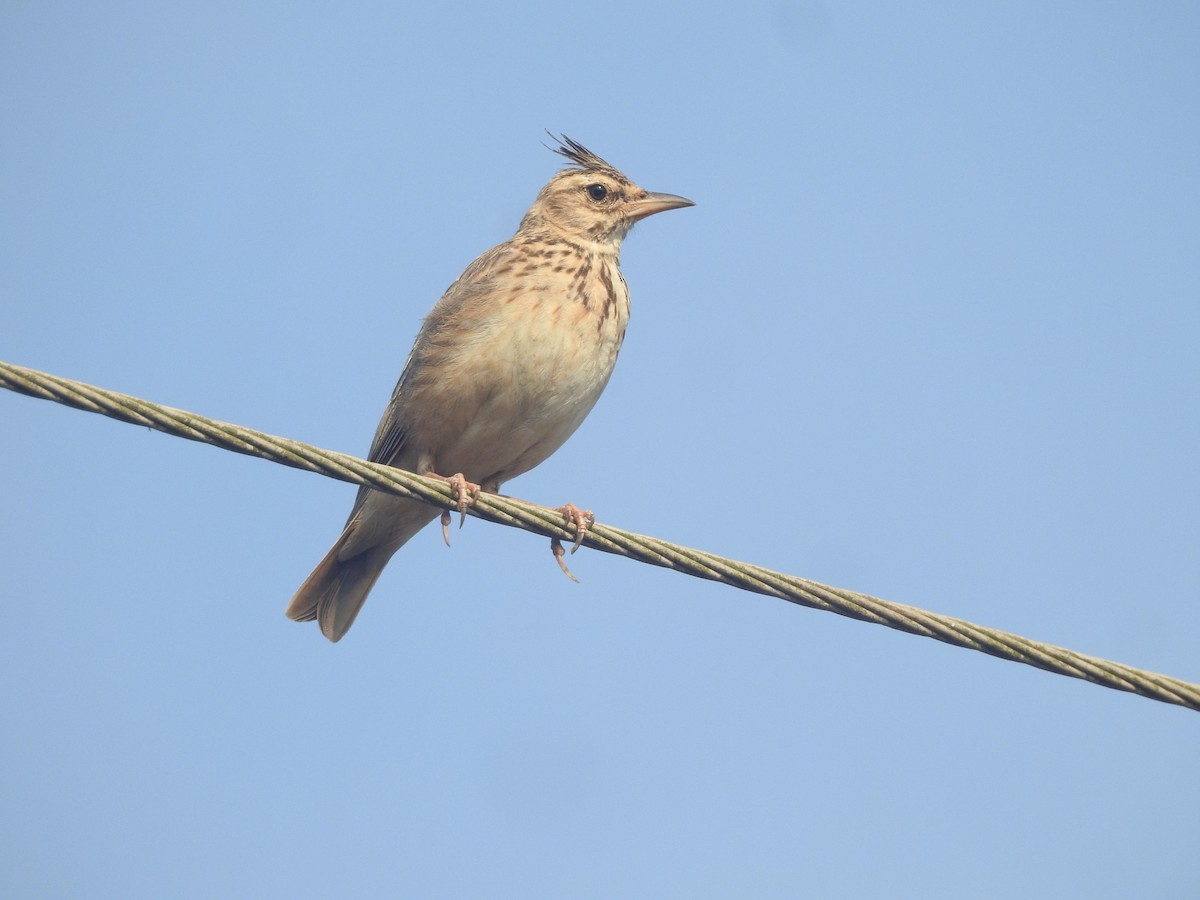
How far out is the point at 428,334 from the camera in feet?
28.5

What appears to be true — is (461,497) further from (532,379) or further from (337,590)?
(337,590)

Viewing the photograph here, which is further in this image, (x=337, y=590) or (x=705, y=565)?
(x=337, y=590)

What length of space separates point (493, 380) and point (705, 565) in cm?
293

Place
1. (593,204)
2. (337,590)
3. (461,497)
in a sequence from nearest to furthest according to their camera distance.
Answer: (461,497)
(337,590)
(593,204)

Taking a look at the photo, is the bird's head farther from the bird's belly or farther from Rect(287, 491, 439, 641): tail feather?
Rect(287, 491, 439, 641): tail feather

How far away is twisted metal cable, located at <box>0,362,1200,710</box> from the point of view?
15.7 ft

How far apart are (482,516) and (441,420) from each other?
2.22 meters

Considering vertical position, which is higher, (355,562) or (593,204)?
(593,204)

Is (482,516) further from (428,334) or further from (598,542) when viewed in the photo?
(428,334)

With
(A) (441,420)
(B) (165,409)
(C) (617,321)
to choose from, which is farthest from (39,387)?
(C) (617,321)

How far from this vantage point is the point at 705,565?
538 cm

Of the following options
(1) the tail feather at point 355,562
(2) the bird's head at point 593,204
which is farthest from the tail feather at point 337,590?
(2) the bird's head at point 593,204

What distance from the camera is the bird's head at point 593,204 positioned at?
9.23 metres

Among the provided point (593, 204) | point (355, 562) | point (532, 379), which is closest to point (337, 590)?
point (355, 562)
